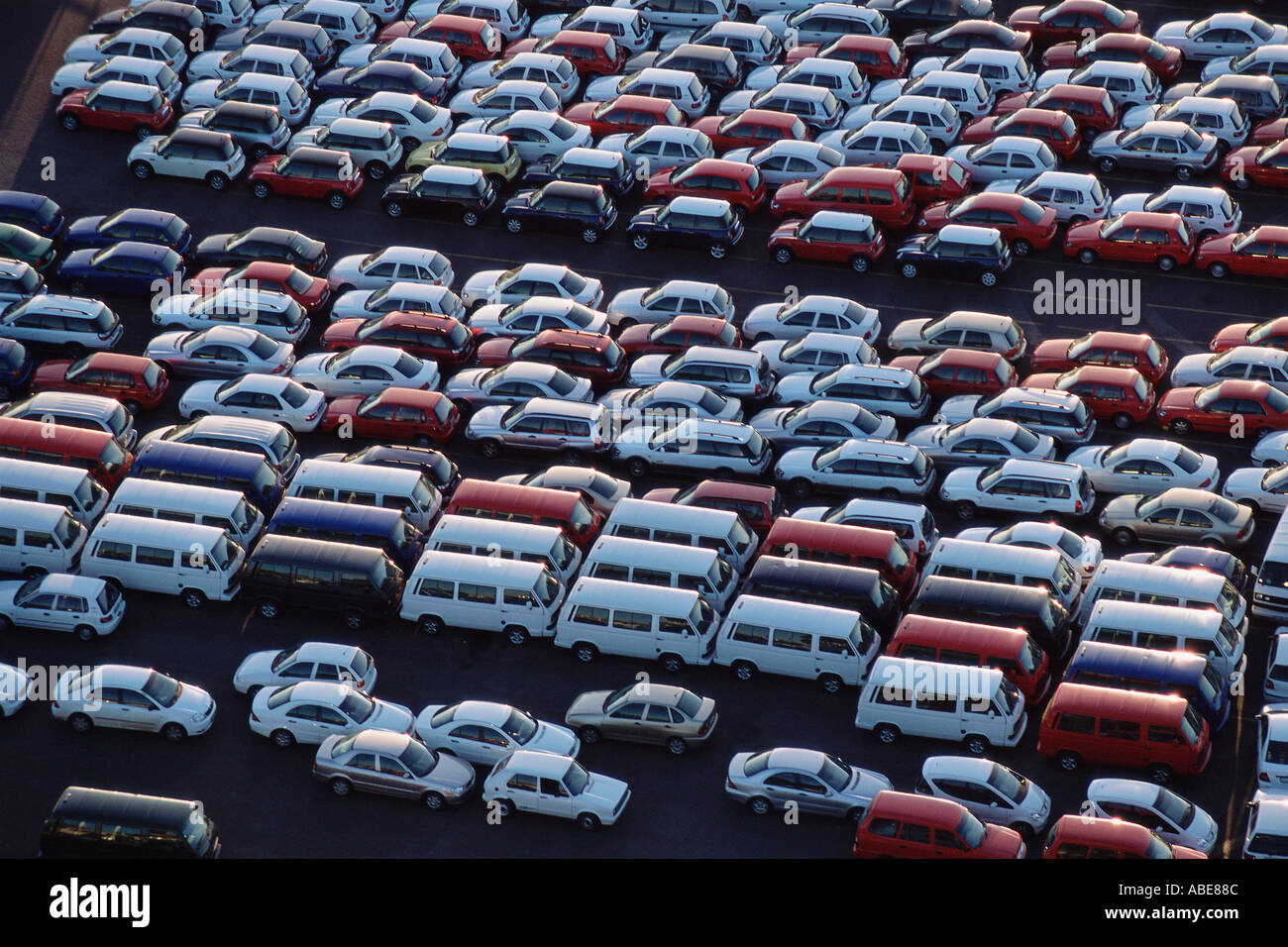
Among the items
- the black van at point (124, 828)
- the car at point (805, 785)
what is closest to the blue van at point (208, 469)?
the black van at point (124, 828)

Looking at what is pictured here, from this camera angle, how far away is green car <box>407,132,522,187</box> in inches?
2488

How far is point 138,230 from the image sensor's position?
6003 centimetres

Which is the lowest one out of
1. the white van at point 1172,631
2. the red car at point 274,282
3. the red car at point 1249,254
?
the white van at point 1172,631

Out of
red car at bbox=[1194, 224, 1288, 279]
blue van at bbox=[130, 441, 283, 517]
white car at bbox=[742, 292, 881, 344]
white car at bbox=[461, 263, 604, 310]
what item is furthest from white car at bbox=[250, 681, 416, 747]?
red car at bbox=[1194, 224, 1288, 279]

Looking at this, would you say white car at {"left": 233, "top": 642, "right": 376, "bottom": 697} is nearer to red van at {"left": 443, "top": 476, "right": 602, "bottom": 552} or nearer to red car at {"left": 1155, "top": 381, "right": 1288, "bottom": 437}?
red van at {"left": 443, "top": 476, "right": 602, "bottom": 552}

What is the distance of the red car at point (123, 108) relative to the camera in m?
66.1

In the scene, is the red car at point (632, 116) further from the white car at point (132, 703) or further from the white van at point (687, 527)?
the white car at point (132, 703)

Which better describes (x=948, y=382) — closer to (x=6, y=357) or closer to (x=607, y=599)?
(x=607, y=599)

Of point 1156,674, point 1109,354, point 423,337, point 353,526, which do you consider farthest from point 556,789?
point 1109,354

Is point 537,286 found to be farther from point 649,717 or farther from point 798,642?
point 649,717

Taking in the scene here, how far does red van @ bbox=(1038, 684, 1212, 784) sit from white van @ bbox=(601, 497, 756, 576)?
9163 mm

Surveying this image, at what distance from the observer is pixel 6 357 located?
180ft

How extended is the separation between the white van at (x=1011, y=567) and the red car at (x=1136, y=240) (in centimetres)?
1519

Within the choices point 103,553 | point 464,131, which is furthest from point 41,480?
point 464,131
